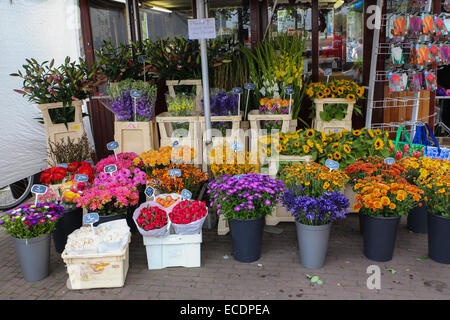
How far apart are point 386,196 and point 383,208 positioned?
0.55ft

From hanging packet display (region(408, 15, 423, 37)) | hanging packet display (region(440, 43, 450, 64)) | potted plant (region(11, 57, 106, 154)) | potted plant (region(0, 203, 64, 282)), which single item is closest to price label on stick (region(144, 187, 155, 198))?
potted plant (region(0, 203, 64, 282))

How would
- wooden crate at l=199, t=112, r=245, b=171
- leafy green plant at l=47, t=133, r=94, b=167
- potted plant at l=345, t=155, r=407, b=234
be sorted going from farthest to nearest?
1. leafy green plant at l=47, t=133, r=94, b=167
2. wooden crate at l=199, t=112, r=245, b=171
3. potted plant at l=345, t=155, r=407, b=234

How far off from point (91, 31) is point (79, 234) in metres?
3.59

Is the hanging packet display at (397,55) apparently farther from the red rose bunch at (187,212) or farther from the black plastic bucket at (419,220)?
the red rose bunch at (187,212)

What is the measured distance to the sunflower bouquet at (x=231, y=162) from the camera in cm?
370

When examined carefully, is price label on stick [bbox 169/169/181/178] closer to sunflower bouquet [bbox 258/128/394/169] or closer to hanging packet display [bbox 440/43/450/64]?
sunflower bouquet [bbox 258/128/394/169]

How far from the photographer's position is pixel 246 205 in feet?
10.0

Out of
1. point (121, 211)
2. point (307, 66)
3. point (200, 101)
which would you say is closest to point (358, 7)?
point (307, 66)

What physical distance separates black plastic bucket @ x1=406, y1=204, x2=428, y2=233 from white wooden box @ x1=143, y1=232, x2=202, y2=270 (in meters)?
2.09

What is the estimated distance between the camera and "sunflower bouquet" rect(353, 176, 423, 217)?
115 inches

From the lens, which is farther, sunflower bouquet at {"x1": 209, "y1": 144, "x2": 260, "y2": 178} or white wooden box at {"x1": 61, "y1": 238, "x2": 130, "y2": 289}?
sunflower bouquet at {"x1": 209, "y1": 144, "x2": 260, "y2": 178}

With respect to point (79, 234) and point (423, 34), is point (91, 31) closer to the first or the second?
point (79, 234)
